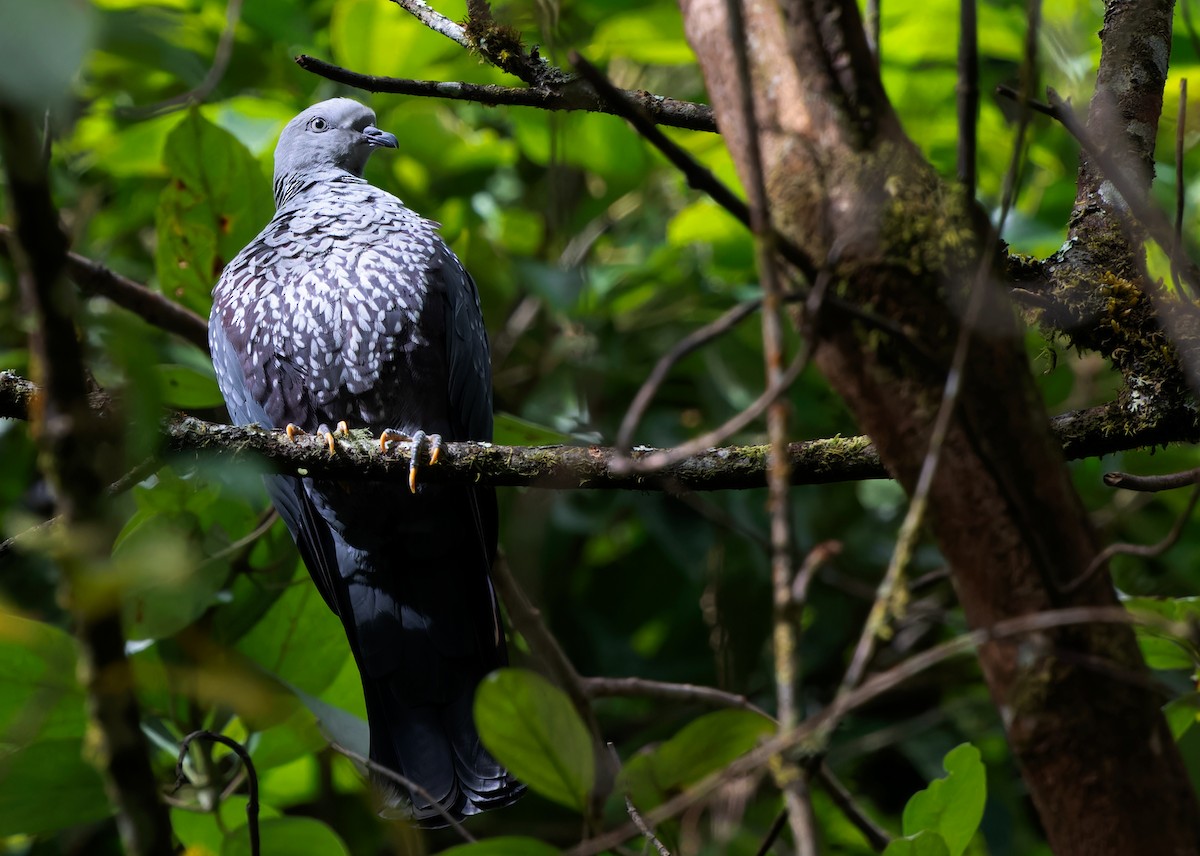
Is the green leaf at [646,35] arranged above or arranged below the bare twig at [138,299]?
above

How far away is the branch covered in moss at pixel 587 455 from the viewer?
217 cm

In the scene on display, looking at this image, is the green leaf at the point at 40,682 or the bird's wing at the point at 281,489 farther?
the bird's wing at the point at 281,489

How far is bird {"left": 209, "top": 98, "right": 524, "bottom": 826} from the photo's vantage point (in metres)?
3.20

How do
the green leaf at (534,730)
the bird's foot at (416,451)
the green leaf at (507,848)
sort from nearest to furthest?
the green leaf at (534,730), the green leaf at (507,848), the bird's foot at (416,451)

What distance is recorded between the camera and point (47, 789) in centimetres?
231

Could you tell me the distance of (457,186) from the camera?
431 centimetres

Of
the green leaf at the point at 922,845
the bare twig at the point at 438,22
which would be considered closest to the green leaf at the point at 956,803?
the green leaf at the point at 922,845

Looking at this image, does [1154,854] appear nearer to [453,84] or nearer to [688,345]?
[688,345]

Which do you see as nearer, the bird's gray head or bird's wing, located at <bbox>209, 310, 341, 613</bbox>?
bird's wing, located at <bbox>209, 310, 341, 613</bbox>

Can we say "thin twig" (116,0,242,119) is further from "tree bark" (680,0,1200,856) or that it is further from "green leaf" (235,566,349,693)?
"tree bark" (680,0,1200,856)

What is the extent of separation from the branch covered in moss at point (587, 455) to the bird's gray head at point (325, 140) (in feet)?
5.32

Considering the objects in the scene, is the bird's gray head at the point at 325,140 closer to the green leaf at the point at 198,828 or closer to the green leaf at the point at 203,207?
the green leaf at the point at 203,207

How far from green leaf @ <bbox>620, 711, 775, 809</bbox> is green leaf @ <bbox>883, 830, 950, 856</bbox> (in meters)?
0.29

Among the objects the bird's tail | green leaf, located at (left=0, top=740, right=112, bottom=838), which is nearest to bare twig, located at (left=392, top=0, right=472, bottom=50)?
green leaf, located at (left=0, top=740, right=112, bottom=838)
